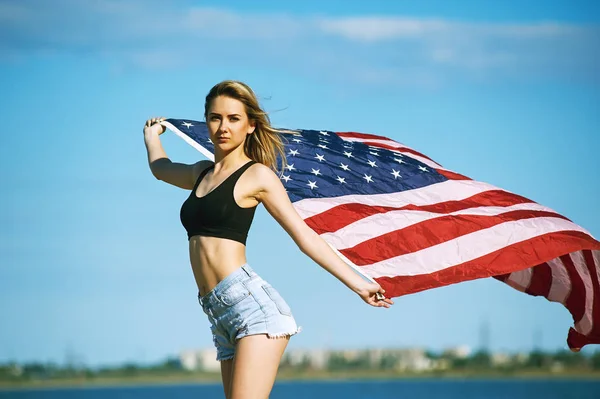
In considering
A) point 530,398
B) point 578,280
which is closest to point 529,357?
point 530,398

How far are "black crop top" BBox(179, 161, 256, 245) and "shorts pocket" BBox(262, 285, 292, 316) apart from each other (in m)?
0.28

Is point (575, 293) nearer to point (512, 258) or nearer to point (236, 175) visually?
point (512, 258)

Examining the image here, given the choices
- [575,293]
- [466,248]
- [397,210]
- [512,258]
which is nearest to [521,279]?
[575,293]

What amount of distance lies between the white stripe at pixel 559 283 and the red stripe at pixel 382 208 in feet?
1.82

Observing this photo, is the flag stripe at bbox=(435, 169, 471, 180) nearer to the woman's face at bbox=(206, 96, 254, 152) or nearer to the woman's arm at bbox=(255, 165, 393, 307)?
the woman's arm at bbox=(255, 165, 393, 307)

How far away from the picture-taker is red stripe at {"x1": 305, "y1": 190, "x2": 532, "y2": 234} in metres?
8.29

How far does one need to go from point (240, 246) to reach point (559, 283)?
3.82 meters

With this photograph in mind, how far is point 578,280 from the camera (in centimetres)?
875

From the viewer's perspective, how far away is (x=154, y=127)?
7.22 meters

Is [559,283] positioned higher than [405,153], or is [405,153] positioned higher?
[405,153]

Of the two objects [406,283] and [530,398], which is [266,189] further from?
[530,398]

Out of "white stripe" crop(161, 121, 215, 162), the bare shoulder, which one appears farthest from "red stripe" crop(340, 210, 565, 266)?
the bare shoulder

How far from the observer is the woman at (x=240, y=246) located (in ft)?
18.8

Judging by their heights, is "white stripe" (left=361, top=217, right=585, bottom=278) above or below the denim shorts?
above
